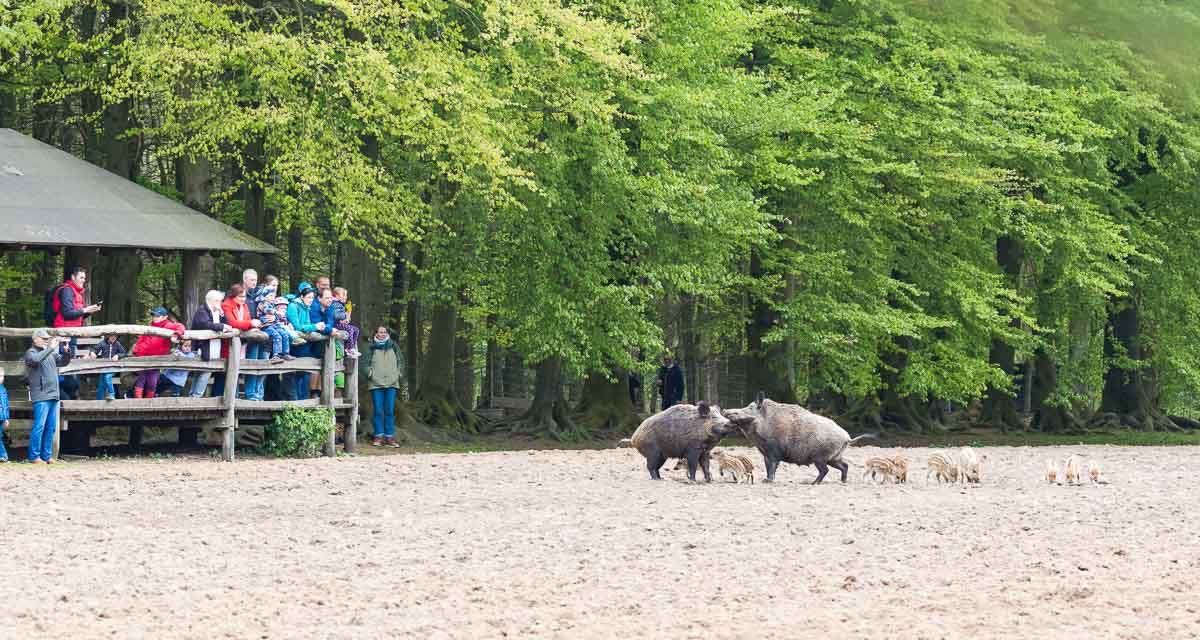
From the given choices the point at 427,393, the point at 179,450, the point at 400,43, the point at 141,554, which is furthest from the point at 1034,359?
the point at 141,554

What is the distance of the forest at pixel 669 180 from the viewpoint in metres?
26.5

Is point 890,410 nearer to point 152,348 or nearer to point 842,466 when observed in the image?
point 842,466

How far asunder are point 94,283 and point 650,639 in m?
29.0

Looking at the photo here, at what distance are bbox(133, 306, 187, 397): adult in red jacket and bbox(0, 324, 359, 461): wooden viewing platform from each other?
0.83 ft

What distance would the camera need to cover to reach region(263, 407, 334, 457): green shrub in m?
23.7

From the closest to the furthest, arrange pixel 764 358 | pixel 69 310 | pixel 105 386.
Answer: pixel 69 310, pixel 105 386, pixel 764 358

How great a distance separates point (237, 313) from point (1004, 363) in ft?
67.2

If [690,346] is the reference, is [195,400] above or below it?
below

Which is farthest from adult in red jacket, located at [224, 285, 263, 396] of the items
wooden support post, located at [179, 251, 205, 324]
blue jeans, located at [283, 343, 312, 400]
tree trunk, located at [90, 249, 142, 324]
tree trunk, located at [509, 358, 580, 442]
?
tree trunk, located at [509, 358, 580, 442]

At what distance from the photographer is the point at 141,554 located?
1264 centimetres

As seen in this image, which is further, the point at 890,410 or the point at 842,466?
the point at 890,410

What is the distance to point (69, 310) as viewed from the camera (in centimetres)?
2206

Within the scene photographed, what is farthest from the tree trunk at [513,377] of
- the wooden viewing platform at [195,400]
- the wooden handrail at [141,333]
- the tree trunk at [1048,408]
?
the wooden handrail at [141,333]

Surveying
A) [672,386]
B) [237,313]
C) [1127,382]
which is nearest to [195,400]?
[237,313]
